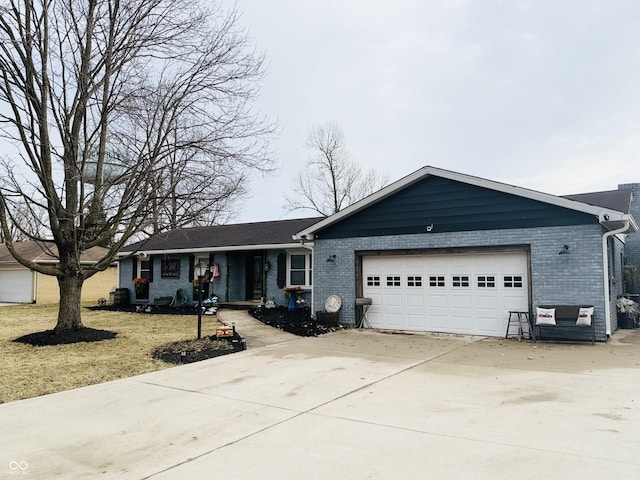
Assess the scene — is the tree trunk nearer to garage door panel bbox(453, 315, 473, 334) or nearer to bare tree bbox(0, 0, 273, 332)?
bare tree bbox(0, 0, 273, 332)

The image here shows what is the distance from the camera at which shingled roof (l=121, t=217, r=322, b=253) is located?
57.1ft

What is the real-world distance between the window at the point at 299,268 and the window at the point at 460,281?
606cm

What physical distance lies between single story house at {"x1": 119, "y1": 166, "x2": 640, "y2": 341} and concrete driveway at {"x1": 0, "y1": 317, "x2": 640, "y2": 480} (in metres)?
2.53

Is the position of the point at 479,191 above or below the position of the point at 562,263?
above

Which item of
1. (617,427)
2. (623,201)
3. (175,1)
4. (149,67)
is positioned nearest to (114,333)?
(149,67)

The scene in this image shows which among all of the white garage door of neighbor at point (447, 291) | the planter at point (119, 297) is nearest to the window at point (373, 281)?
the white garage door of neighbor at point (447, 291)

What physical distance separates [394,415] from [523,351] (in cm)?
497

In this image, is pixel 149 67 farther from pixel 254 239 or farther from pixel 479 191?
pixel 479 191

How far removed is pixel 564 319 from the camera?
9.59 meters

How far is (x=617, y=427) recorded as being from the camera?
176 inches

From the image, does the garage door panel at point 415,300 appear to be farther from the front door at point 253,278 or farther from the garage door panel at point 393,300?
the front door at point 253,278

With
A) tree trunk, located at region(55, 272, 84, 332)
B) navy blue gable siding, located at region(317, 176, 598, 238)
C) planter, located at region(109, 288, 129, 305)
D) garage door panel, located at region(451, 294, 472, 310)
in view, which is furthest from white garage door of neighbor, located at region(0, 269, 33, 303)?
garage door panel, located at region(451, 294, 472, 310)

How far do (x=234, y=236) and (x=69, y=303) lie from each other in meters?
8.56

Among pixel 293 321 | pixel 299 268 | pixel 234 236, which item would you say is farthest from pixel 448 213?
pixel 234 236
